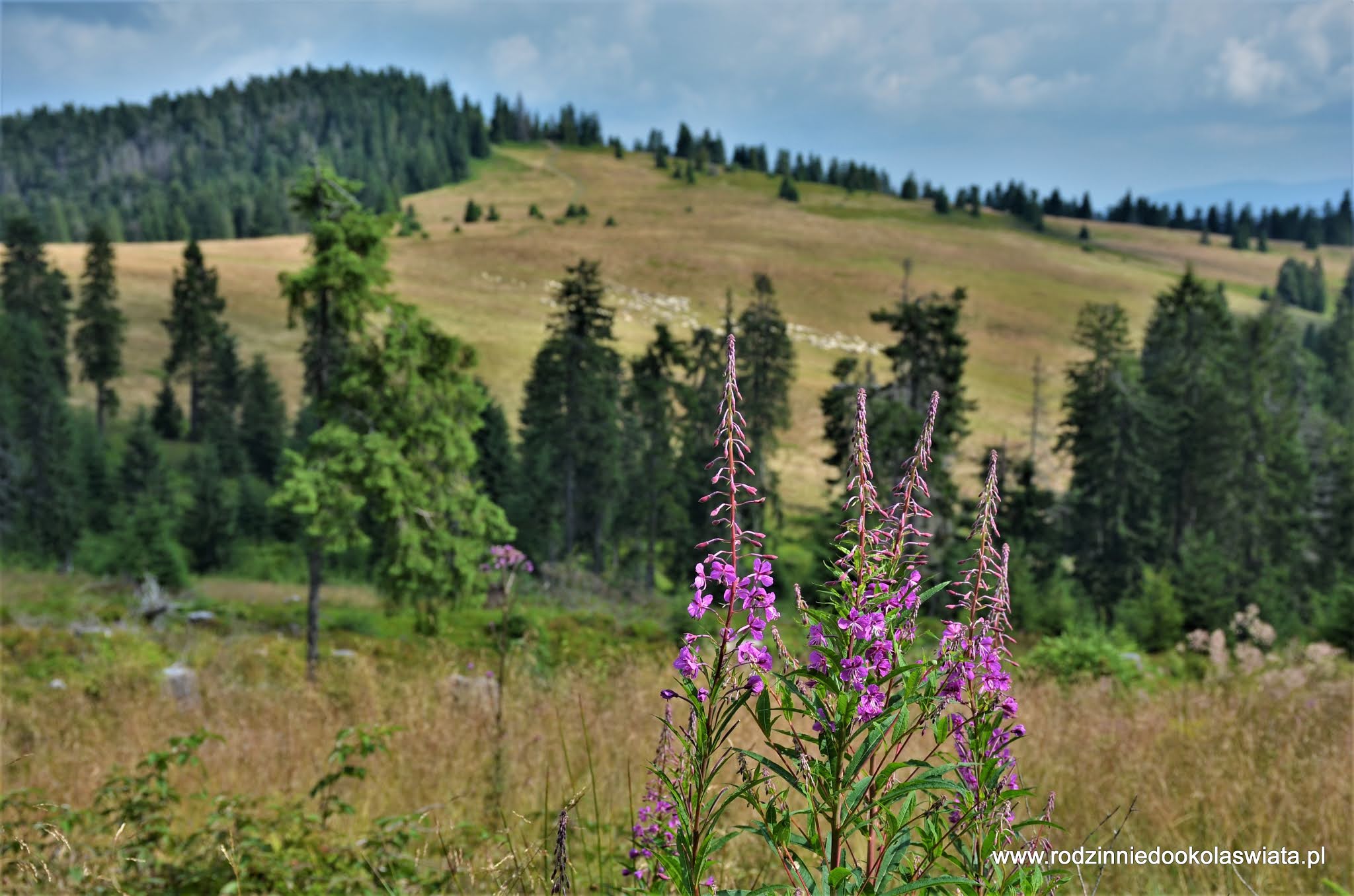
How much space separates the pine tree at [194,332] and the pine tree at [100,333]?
3820 mm

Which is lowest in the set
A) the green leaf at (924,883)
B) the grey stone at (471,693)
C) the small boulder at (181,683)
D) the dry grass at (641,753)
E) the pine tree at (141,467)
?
the pine tree at (141,467)

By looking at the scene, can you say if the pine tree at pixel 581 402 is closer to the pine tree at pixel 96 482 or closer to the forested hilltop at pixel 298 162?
the pine tree at pixel 96 482

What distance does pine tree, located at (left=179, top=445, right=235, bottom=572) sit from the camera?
4253cm

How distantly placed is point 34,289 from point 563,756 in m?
67.2

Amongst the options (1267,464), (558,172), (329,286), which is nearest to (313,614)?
(329,286)

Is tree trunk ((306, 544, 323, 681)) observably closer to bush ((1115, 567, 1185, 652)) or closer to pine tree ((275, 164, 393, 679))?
pine tree ((275, 164, 393, 679))

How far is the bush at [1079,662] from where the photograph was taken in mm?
10828

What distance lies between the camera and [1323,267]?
139750mm

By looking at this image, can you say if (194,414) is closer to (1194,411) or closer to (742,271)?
(1194,411)

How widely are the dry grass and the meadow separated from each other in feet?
0.08

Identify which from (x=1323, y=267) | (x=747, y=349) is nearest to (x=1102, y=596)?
(x=747, y=349)

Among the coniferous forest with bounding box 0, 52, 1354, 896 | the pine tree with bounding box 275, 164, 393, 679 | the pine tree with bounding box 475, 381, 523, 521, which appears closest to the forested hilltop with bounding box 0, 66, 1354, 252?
the coniferous forest with bounding box 0, 52, 1354, 896

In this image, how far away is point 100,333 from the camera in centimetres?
5197

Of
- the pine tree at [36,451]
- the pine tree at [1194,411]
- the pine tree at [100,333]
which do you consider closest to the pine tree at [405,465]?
the pine tree at [1194,411]
